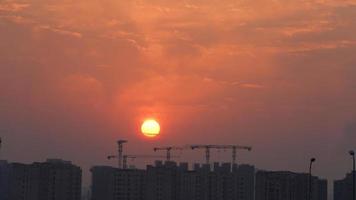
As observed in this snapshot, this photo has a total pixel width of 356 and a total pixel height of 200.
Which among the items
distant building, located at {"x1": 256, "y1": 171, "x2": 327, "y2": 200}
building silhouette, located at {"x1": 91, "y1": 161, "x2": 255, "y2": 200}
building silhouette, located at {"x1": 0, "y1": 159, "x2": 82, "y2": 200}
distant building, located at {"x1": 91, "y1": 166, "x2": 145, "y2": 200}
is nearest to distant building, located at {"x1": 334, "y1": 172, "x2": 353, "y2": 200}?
distant building, located at {"x1": 256, "y1": 171, "x2": 327, "y2": 200}

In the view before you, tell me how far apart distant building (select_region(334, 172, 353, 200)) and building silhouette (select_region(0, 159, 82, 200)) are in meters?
46.4

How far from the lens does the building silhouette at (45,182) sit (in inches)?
5891

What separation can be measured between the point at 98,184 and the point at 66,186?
924 inches

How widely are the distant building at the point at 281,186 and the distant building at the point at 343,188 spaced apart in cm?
419

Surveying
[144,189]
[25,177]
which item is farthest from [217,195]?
[25,177]

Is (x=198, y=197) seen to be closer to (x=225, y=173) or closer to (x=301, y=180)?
(x=225, y=173)

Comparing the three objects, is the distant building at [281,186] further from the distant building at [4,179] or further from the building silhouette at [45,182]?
the distant building at [4,179]

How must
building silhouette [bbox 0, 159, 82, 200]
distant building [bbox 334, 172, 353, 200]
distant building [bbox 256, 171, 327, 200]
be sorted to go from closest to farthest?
distant building [bbox 334, 172, 353, 200] < distant building [bbox 256, 171, 327, 200] < building silhouette [bbox 0, 159, 82, 200]

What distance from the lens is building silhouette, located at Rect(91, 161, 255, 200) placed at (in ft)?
551

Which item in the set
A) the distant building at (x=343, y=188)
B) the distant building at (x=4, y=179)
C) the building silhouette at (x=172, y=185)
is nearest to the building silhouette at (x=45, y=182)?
the distant building at (x=4, y=179)

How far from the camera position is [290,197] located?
405 feet

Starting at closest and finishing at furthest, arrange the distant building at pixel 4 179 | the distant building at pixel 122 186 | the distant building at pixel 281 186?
1. the distant building at pixel 281 186
2. the distant building at pixel 4 179
3. the distant building at pixel 122 186

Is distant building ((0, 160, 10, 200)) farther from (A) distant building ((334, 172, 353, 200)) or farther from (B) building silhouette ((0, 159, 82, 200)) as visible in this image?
(A) distant building ((334, 172, 353, 200))

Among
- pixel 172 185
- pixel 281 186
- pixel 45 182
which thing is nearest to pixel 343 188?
pixel 281 186
